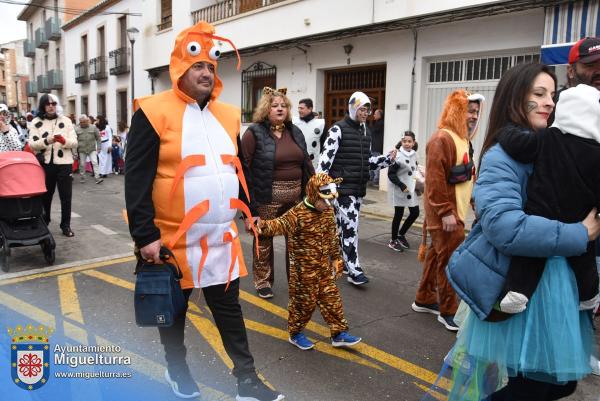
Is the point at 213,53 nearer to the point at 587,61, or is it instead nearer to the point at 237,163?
the point at 237,163

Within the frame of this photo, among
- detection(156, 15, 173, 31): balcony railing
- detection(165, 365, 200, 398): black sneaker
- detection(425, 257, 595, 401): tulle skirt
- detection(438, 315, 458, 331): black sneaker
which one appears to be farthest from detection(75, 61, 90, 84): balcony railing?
detection(425, 257, 595, 401): tulle skirt

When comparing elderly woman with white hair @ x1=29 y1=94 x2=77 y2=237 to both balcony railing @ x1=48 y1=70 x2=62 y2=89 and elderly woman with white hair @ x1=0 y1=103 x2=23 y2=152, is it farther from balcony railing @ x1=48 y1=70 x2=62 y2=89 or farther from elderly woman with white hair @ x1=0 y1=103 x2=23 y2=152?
balcony railing @ x1=48 y1=70 x2=62 y2=89

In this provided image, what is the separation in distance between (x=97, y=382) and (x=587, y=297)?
8.87ft

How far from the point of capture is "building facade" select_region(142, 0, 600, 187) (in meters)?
9.67

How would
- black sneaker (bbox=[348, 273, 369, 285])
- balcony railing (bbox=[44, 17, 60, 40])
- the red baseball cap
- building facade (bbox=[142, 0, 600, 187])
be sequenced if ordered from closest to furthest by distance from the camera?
the red baseball cap → black sneaker (bbox=[348, 273, 369, 285]) → building facade (bbox=[142, 0, 600, 187]) → balcony railing (bbox=[44, 17, 60, 40])

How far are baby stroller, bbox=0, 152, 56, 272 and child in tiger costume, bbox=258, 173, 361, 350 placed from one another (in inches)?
134

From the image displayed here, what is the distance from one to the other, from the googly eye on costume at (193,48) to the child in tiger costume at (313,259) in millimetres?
1249

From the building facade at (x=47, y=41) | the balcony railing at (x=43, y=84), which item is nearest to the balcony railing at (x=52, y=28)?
the building facade at (x=47, y=41)

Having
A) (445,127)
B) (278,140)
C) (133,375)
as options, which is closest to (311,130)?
(278,140)

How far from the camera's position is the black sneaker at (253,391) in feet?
9.03

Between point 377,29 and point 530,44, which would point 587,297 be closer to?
point 530,44

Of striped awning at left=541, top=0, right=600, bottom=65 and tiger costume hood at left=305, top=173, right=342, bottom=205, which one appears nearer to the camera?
tiger costume hood at left=305, top=173, right=342, bottom=205

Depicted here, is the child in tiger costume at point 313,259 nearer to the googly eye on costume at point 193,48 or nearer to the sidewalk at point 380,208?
the googly eye on costume at point 193,48

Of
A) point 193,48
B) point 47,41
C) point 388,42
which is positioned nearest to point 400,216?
point 193,48
